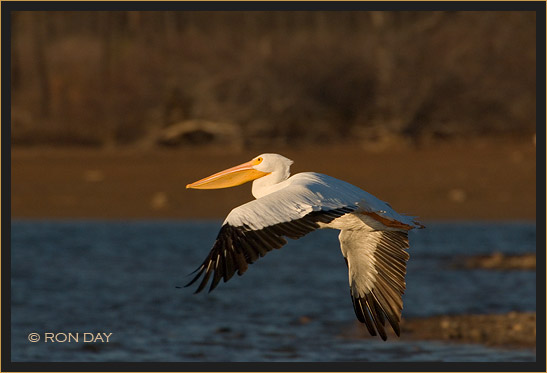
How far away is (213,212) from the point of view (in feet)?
44.7

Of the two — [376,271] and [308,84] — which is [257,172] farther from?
[308,84]

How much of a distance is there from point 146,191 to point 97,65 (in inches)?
204

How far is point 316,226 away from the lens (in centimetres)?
488

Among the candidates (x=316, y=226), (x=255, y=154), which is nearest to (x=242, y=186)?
(x=255, y=154)

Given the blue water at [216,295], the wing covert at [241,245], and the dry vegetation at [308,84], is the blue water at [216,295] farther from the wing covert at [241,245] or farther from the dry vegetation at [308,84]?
the wing covert at [241,245]

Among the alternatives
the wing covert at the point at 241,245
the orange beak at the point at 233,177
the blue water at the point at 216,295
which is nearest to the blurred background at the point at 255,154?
the blue water at the point at 216,295

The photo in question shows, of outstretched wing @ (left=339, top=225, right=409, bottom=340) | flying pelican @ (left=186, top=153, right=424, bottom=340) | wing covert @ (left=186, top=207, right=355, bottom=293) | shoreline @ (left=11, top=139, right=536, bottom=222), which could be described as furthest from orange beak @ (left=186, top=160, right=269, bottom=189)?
shoreline @ (left=11, top=139, right=536, bottom=222)

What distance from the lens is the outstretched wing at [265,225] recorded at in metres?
4.61

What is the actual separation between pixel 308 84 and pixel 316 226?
477 inches

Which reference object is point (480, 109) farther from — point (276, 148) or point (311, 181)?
point (311, 181)

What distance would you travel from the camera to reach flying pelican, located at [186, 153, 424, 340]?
4672 millimetres

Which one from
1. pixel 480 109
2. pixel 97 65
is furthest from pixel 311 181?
pixel 97 65

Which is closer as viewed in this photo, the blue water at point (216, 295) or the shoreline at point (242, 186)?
the blue water at point (216, 295)

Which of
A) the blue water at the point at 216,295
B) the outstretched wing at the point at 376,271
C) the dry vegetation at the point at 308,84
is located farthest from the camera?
the dry vegetation at the point at 308,84
